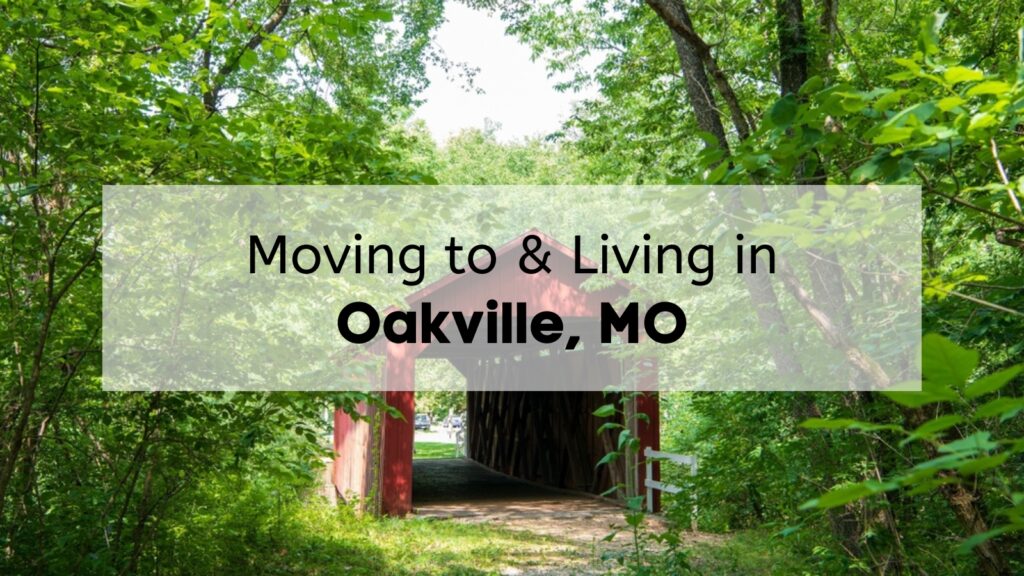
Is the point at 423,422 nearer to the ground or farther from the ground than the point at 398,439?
nearer to the ground

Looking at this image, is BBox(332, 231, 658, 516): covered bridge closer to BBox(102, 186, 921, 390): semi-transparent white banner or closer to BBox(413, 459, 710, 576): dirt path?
BBox(413, 459, 710, 576): dirt path

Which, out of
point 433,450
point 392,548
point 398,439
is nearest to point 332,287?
point 392,548

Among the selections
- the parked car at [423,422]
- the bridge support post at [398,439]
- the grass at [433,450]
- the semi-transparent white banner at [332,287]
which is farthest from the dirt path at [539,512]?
the parked car at [423,422]

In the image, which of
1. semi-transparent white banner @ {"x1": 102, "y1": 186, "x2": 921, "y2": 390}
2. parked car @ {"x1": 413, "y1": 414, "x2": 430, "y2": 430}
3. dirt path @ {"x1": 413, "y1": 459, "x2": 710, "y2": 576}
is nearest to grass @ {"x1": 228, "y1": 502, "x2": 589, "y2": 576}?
dirt path @ {"x1": 413, "y1": 459, "x2": 710, "y2": 576}

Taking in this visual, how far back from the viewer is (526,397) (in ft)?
53.9

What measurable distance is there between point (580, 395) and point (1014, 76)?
12.6 m

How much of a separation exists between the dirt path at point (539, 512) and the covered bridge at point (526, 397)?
1.56ft

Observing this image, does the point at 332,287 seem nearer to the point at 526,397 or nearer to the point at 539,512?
the point at 539,512

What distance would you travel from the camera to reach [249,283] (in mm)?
4203

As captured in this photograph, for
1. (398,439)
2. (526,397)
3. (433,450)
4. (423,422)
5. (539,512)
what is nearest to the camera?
(398,439)

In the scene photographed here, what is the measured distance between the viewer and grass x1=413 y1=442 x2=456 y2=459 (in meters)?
27.0

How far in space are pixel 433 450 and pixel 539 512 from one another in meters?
18.5

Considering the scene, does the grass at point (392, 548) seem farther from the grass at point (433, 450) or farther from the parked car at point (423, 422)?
the parked car at point (423, 422)

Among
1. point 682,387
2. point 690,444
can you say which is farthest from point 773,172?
point 690,444
